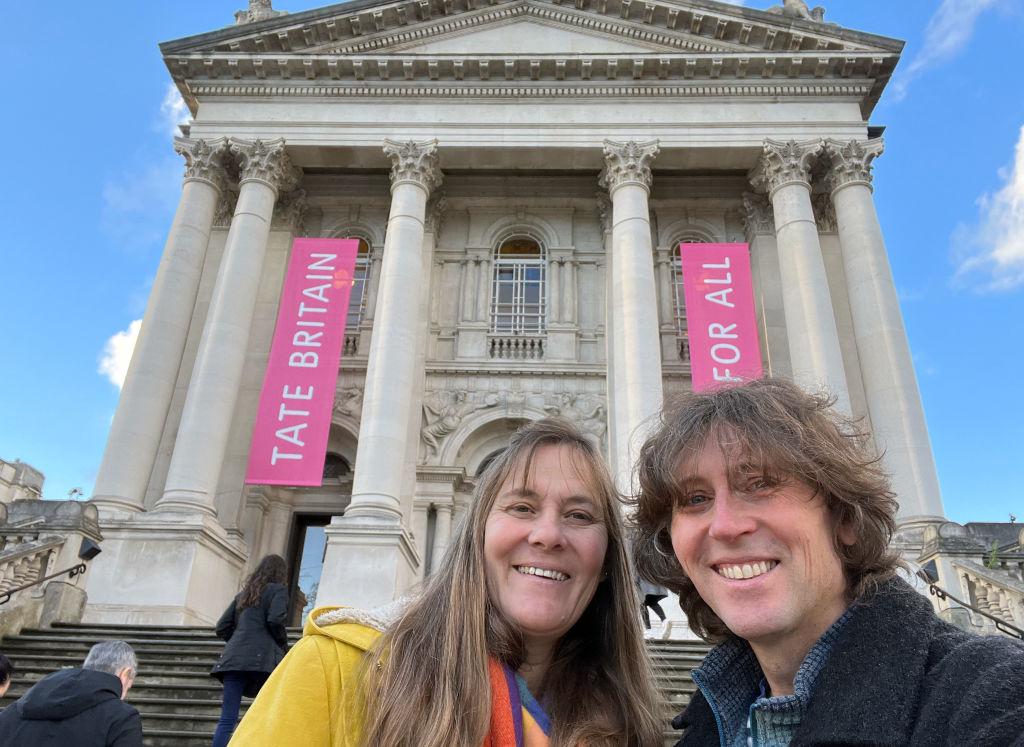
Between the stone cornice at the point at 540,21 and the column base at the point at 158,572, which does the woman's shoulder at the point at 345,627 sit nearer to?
the column base at the point at 158,572

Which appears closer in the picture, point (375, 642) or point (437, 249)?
point (375, 642)

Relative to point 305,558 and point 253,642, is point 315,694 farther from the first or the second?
point 305,558

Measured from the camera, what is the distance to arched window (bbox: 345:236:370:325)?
1761 centimetres

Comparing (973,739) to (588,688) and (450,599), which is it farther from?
(450,599)

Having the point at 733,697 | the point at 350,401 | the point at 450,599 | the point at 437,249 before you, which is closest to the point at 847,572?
the point at 733,697

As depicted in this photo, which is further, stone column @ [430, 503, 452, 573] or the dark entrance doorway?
the dark entrance doorway

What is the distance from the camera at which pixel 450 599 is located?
1.99 metres

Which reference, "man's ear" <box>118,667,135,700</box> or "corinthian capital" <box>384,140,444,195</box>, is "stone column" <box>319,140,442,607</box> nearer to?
"corinthian capital" <box>384,140,444,195</box>

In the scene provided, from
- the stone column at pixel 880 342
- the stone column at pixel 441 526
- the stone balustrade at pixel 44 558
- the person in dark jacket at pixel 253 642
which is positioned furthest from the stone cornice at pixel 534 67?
the person in dark jacket at pixel 253 642

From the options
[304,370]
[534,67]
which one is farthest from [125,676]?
[534,67]

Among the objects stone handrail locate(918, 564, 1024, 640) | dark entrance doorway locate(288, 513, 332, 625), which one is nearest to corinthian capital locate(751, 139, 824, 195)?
stone handrail locate(918, 564, 1024, 640)

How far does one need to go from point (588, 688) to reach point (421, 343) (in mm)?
15318

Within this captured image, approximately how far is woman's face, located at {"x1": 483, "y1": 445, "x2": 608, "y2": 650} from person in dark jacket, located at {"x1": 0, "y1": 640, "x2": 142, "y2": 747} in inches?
129

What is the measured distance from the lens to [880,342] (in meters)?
14.2
